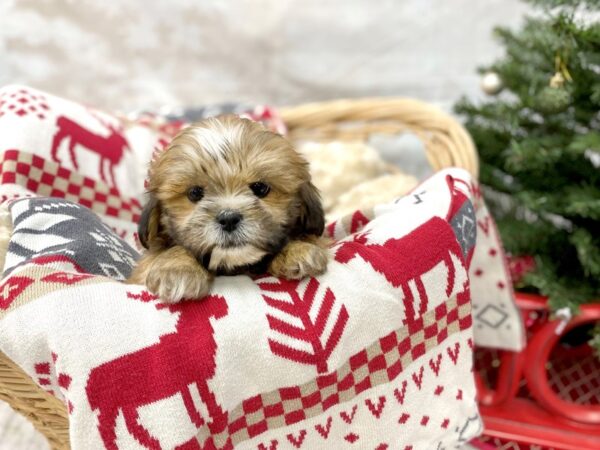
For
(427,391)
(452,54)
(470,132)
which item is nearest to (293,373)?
(427,391)

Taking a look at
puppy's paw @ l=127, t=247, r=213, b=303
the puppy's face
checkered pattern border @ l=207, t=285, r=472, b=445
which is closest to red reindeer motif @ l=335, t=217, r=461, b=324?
checkered pattern border @ l=207, t=285, r=472, b=445

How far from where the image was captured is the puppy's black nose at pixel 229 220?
4.04 feet

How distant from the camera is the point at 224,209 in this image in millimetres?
1256

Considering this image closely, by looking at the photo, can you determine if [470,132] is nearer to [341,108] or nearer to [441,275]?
[341,108]

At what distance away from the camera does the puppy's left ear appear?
1424 mm

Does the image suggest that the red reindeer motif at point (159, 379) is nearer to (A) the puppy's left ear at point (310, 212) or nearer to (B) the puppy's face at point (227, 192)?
(B) the puppy's face at point (227, 192)

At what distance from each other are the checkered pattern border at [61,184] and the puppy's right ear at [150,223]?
0.53m

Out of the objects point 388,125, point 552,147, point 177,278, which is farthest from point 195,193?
point 388,125

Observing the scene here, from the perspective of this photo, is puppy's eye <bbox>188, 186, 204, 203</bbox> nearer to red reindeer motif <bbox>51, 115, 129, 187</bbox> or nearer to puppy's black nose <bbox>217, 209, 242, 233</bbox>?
puppy's black nose <bbox>217, 209, 242, 233</bbox>

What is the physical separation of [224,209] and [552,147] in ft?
4.55

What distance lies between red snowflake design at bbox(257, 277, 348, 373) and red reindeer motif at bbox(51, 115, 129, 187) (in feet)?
3.21

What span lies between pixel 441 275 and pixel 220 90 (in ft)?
8.37

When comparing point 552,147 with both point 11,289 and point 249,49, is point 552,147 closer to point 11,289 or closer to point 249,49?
point 11,289

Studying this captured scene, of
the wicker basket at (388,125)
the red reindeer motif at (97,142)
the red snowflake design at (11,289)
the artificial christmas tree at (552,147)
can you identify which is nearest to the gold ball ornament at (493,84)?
the artificial christmas tree at (552,147)
